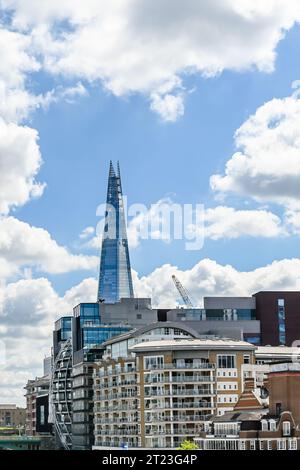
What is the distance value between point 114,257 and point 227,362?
10624mm

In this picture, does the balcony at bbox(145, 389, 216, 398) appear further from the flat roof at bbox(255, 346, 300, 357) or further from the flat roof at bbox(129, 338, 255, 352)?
the flat roof at bbox(255, 346, 300, 357)

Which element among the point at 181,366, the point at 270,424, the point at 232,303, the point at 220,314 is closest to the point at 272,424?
the point at 270,424

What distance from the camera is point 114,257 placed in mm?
30203

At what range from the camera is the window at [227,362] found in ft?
66.0

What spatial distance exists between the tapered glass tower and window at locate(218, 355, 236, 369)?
4889 mm

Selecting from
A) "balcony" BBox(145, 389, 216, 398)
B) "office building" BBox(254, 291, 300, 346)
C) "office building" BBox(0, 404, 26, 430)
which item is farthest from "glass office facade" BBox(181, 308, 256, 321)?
"office building" BBox(0, 404, 26, 430)

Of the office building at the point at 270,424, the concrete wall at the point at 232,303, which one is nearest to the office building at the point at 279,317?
the concrete wall at the point at 232,303

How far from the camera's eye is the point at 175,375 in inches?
778

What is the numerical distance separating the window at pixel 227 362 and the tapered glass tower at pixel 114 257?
4889 mm

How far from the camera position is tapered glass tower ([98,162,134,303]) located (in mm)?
24594
